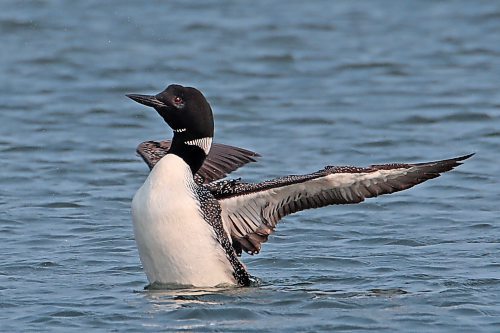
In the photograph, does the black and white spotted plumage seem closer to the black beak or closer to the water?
the water

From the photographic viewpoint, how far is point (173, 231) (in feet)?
26.2

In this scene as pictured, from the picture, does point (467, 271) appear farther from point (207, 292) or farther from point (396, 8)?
point (396, 8)

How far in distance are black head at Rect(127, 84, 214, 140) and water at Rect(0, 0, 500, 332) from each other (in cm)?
103

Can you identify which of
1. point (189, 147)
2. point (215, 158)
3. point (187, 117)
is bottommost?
point (215, 158)

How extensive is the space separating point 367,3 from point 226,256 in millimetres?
13124

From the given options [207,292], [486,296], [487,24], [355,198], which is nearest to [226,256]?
[207,292]

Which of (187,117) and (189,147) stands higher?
(187,117)

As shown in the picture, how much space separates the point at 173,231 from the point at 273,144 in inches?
212

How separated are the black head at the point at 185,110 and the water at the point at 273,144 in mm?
1032

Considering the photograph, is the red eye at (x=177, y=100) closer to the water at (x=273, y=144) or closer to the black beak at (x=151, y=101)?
the black beak at (x=151, y=101)

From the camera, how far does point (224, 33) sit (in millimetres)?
18844

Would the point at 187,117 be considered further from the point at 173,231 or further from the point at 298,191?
the point at 298,191

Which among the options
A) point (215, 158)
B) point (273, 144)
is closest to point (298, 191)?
point (215, 158)

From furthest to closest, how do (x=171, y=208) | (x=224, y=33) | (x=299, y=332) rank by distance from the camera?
(x=224, y=33) < (x=171, y=208) < (x=299, y=332)
